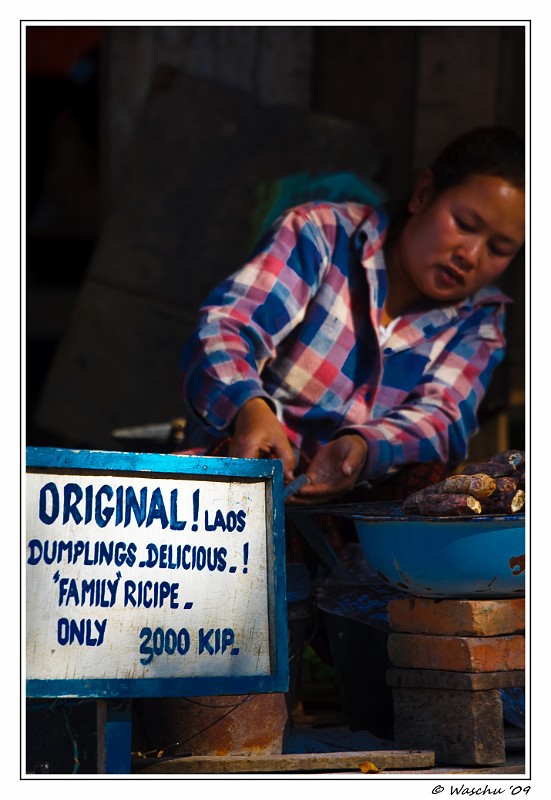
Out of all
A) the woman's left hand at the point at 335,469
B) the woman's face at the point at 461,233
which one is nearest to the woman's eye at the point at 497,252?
the woman's face at the point at 461,233

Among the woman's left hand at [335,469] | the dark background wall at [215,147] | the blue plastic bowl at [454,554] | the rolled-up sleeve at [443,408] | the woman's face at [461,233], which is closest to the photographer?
the blue plastic bowl at [454,554]

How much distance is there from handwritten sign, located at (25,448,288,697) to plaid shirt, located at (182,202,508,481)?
3.01 ft

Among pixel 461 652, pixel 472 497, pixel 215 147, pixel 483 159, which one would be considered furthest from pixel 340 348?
pixel 215 147

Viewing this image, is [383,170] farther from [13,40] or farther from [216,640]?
[216,640]

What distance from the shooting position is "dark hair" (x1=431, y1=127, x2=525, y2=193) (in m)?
3.64

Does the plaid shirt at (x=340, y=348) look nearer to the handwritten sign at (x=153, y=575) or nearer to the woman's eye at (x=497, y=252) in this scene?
the woman's eye at (x=497, y=252)

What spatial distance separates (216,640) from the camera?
7.98 feet

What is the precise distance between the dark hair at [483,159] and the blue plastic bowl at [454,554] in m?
1.40

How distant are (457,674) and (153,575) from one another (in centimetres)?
76

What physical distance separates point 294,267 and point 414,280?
41cm

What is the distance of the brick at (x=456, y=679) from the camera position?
2652 millimetres

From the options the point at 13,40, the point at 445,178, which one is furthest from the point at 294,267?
the point at 13,40

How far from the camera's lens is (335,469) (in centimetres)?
329

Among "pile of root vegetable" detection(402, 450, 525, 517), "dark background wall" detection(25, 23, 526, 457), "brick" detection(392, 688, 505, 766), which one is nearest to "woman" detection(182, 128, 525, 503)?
"pile of root vegetable" detection(402, 450, 525, 517)
